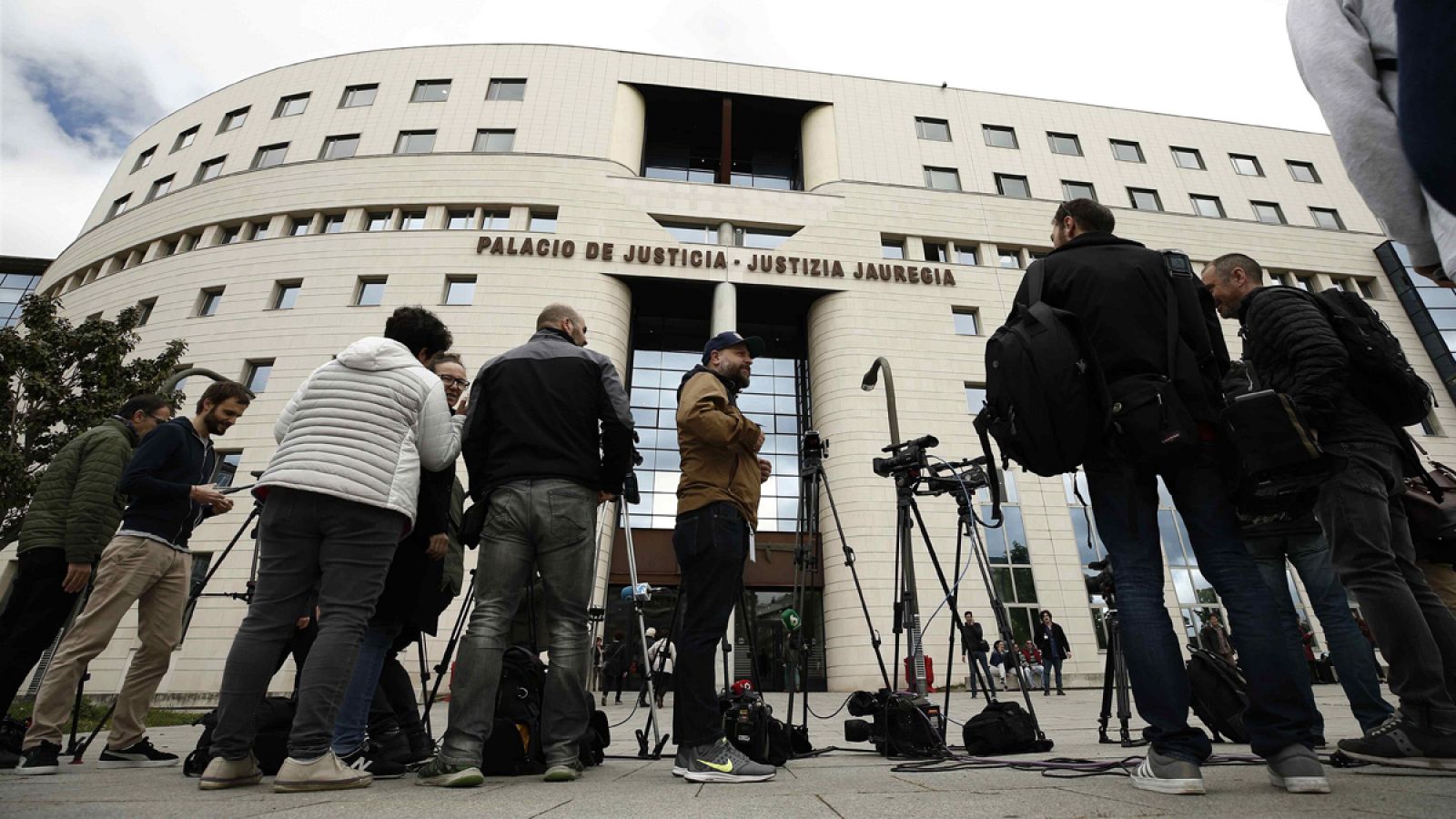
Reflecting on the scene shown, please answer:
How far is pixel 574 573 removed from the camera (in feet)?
9.86

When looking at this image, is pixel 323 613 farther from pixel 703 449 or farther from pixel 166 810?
pixel 703 449

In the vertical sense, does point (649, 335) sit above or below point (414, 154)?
below

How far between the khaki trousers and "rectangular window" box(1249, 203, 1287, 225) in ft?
105

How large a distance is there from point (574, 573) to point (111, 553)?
307cm

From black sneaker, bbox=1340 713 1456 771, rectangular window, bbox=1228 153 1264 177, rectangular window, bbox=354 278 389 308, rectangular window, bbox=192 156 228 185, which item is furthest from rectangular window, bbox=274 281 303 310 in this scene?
rectangular window, bbox=1228 153 1264 177

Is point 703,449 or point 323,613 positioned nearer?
point 323,613

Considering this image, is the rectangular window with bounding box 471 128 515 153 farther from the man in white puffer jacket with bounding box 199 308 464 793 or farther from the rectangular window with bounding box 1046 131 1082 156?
the man in white puffer jacket with bounding box 199 308 464 793

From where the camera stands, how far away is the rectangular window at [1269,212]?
79.8 feet

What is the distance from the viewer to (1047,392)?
2.34 meters

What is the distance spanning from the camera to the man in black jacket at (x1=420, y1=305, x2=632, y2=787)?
2768 millimetres

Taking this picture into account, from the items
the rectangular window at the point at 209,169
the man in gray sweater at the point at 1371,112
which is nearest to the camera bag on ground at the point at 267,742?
the man in gray sweater at the point at 1371,112

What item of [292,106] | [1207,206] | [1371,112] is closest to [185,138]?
[292,106]

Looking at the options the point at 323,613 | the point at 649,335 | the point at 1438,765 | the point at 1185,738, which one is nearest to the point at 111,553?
the point at 323,613

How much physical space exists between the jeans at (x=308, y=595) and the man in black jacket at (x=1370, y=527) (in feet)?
12.7
